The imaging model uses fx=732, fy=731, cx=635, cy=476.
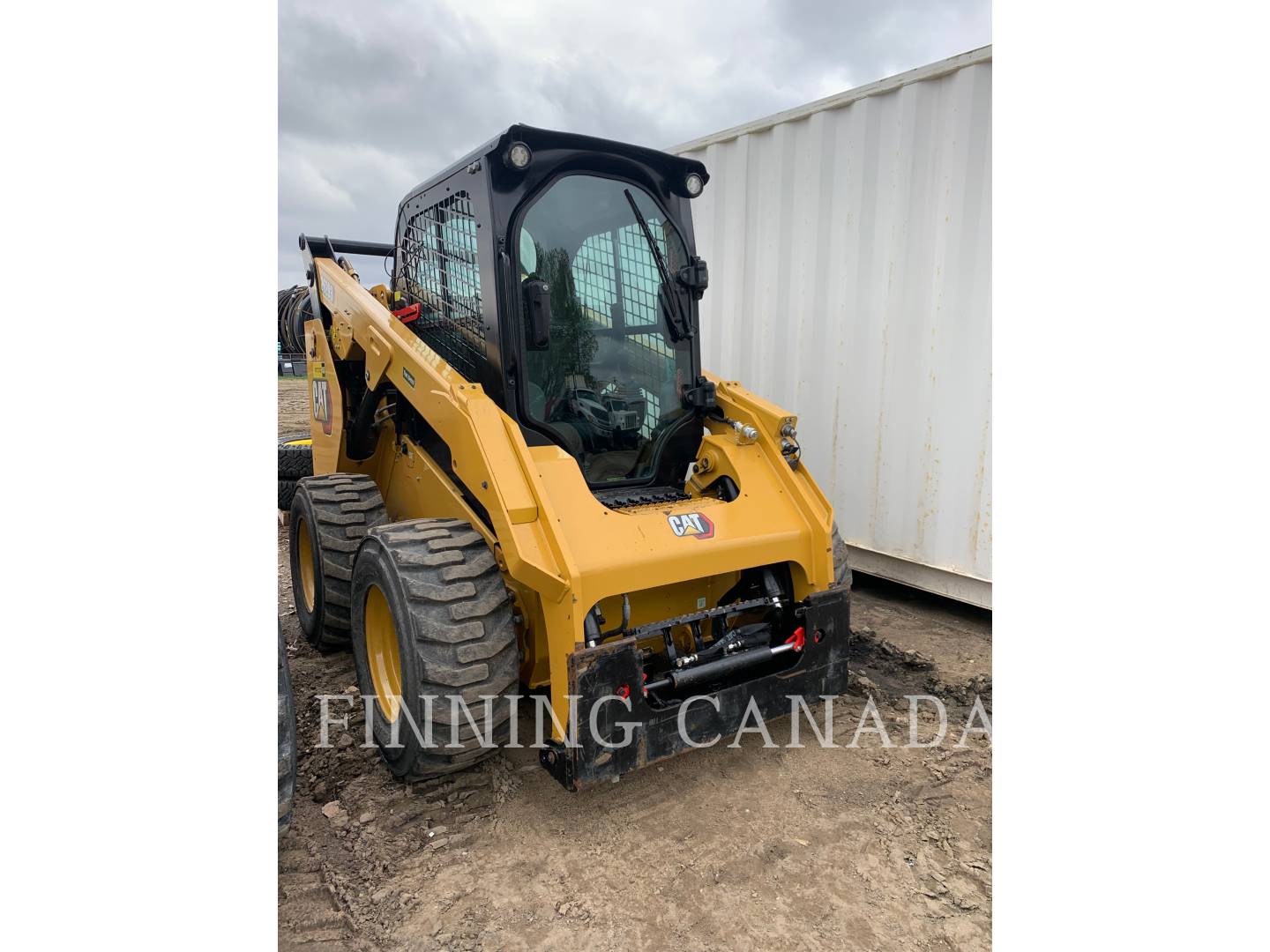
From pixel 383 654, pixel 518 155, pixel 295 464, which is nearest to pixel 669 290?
pixel 518 155

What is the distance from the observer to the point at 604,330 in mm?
3377

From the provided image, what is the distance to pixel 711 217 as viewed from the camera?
18.8 feet

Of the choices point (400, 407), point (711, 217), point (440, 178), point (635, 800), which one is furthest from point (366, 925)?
point (711, 217)

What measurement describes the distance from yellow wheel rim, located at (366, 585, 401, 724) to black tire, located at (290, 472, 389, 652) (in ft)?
2.35

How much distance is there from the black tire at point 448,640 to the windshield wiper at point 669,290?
1466mm

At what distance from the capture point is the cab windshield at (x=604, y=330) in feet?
10.6

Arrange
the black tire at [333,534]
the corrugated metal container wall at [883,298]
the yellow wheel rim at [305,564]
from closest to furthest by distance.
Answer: the black tire at [333,534], the corrugated metal container wall at [883,298], the yellow wheel rim at [305,564]

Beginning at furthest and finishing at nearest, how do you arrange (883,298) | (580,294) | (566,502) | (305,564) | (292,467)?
(292,467)
(883,298)
(305,564)
(580,294)
(566,502)

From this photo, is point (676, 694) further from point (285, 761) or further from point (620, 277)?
point (620, 277)

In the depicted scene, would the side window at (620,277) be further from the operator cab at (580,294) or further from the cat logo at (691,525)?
the cat logo at (691,525)

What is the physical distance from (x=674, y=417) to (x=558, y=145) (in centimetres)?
134

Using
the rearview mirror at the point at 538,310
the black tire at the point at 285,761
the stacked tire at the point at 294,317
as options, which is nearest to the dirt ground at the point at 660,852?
the black tire at the point at 285,761

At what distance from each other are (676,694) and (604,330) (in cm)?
164

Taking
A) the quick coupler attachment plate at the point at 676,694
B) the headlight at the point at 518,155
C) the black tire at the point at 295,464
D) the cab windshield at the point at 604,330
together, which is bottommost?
the quick coupler attachment plate at the point at 676,694
